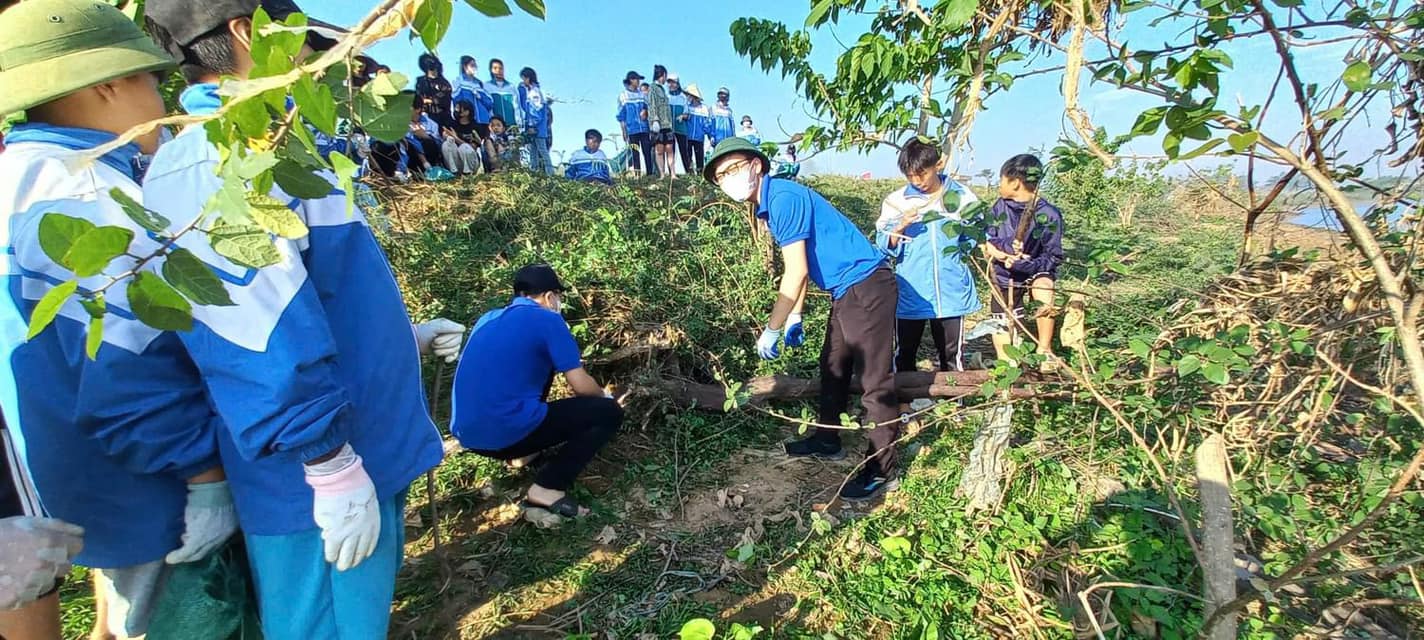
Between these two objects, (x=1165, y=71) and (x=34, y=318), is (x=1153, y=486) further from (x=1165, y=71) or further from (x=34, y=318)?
(x=34, y=318)

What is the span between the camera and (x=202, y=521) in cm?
119

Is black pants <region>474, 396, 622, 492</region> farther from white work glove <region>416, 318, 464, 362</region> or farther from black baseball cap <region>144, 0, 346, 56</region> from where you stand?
black baseball cap <region>144, 0, 346, 56</region>

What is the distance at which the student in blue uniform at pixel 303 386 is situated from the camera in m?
1.01

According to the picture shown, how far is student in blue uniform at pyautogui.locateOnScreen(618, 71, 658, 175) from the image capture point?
949 centimetres

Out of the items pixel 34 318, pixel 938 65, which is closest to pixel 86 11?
pixel 34 318

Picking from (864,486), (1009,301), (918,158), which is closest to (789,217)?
(918,158)

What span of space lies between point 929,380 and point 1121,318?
1.73 m

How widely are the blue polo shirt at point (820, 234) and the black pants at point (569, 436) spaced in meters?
1.18

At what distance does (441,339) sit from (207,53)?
3.60 feet

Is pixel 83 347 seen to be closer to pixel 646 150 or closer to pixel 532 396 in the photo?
pixel 532 396

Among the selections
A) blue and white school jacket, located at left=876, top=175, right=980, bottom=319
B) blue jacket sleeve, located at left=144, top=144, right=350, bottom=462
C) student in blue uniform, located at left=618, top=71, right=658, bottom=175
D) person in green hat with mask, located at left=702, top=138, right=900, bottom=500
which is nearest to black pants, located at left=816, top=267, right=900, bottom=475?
person in green hat with mask, located at left=702, top=138, right=900, bottom=500

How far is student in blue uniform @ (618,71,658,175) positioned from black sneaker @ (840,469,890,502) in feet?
24.3

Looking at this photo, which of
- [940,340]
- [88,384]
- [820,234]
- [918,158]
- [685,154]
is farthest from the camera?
[685,154]

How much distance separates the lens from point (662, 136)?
9.64 metres
